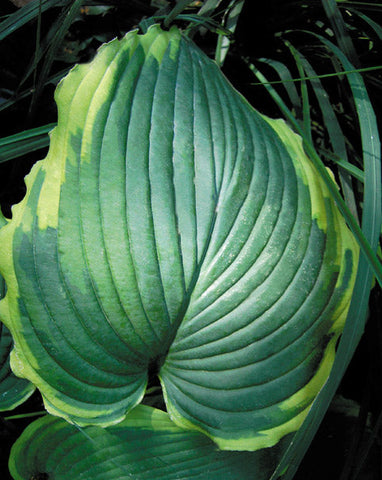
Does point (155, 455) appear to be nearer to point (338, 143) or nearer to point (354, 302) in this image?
point (354, 302)

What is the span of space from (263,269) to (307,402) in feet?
0.61

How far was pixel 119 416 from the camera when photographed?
0.60 meters

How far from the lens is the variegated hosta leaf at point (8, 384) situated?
65 cm

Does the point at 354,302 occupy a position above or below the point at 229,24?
below

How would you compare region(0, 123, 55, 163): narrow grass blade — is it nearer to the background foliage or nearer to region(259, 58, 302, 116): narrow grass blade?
the background foliage

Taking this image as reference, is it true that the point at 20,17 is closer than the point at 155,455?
No

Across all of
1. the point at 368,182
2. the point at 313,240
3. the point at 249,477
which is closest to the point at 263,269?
the point at 313,240

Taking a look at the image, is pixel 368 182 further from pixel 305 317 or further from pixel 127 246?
pixel 127 246

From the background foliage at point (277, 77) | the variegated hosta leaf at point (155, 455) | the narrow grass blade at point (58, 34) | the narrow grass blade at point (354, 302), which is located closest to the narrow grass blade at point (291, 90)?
the background foliage at point (277, 77)

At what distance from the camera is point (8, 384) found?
67 cm

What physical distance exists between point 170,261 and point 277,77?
574mm

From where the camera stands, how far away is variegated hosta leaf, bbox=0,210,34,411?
2.14ft

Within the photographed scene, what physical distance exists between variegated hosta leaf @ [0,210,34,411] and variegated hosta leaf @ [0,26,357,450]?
106mm

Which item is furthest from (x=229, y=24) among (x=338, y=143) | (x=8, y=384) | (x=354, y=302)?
(x=8, y=384)
